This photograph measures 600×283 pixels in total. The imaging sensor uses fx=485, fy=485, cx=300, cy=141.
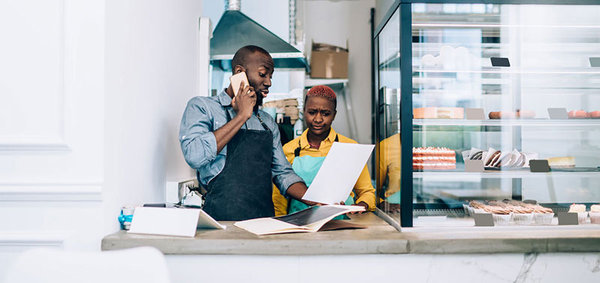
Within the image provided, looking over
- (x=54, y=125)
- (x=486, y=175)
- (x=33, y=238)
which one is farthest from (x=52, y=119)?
(x=486, y=175)

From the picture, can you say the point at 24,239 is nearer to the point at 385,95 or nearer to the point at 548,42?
the point at 385,95

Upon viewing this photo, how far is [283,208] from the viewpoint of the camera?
3180mm

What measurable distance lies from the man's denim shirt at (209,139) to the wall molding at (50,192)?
17.6 inches

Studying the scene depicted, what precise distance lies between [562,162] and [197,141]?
170 centimetres

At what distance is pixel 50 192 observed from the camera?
65.6 inches

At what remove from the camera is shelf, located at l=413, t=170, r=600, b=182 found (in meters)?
2.01

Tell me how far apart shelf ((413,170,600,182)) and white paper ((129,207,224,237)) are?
0.89 metres

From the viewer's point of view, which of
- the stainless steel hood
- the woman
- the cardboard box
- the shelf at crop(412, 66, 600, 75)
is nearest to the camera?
the shelf at crop(412, 66, 600, 75)

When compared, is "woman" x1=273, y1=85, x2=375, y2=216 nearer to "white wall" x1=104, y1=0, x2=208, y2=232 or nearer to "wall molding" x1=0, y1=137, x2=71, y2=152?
"white wall" x1=104, y1=0, x2=208, y2=232

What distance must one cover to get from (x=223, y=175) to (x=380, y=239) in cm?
84

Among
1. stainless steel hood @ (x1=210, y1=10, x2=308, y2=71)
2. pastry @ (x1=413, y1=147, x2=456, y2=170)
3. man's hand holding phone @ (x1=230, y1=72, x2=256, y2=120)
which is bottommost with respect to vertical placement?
pastry @ (x1=413, y1=147, x2=456, y2=170)

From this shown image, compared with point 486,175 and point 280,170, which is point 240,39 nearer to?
point 280,170

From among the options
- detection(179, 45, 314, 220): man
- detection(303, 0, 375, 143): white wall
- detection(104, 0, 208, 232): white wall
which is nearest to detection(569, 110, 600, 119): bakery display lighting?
detection(179, 45, 314, 220): man

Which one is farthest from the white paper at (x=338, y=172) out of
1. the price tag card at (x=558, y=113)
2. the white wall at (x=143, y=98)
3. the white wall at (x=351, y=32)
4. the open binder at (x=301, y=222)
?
the white wall at (x=351, y=32)
